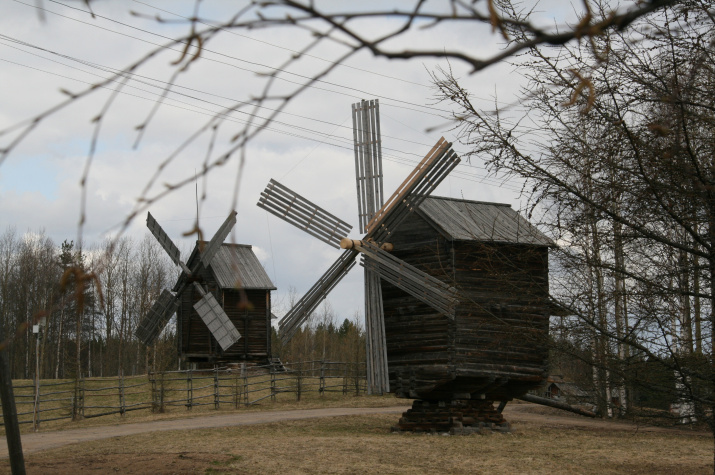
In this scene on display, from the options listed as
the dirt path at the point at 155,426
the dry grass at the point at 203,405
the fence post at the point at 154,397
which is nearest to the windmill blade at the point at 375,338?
the dirt path at the point at 155,426

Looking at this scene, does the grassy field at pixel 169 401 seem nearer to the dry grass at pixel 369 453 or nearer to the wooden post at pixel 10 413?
the dry grass at pixel 369 453

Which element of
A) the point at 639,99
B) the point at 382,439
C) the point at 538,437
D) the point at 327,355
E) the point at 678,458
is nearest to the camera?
the point at 639,99

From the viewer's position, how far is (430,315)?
1573 centimetres

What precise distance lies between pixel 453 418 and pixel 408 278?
3475mm

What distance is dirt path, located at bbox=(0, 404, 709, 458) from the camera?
55.7ft

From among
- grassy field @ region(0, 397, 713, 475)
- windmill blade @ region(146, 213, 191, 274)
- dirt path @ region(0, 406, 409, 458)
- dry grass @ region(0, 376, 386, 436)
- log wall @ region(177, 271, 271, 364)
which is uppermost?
windmill blade @ region(146, 213, 191, 274)

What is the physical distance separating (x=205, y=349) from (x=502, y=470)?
2262 cm

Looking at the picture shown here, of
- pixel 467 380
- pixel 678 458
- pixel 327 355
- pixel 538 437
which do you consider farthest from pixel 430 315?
pixel 327 355

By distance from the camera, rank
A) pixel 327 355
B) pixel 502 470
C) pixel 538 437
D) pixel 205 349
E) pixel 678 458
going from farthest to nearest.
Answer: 1. pixel 327 355
2. pixel 205 349
3. pixel 538 437
4. pixel 678 458
5. pixel 502 470

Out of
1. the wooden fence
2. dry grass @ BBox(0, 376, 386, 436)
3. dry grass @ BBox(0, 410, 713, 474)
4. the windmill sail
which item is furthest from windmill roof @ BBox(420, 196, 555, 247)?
the windmill sail

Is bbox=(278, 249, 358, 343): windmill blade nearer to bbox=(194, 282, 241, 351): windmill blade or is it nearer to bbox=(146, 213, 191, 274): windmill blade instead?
bbox=(194, 282, 241, 351): windmill blade

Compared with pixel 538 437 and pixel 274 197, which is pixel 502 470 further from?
pixel 274 197

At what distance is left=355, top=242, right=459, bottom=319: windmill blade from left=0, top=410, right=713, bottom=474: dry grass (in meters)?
2.75

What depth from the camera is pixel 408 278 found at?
1534 centimetres
